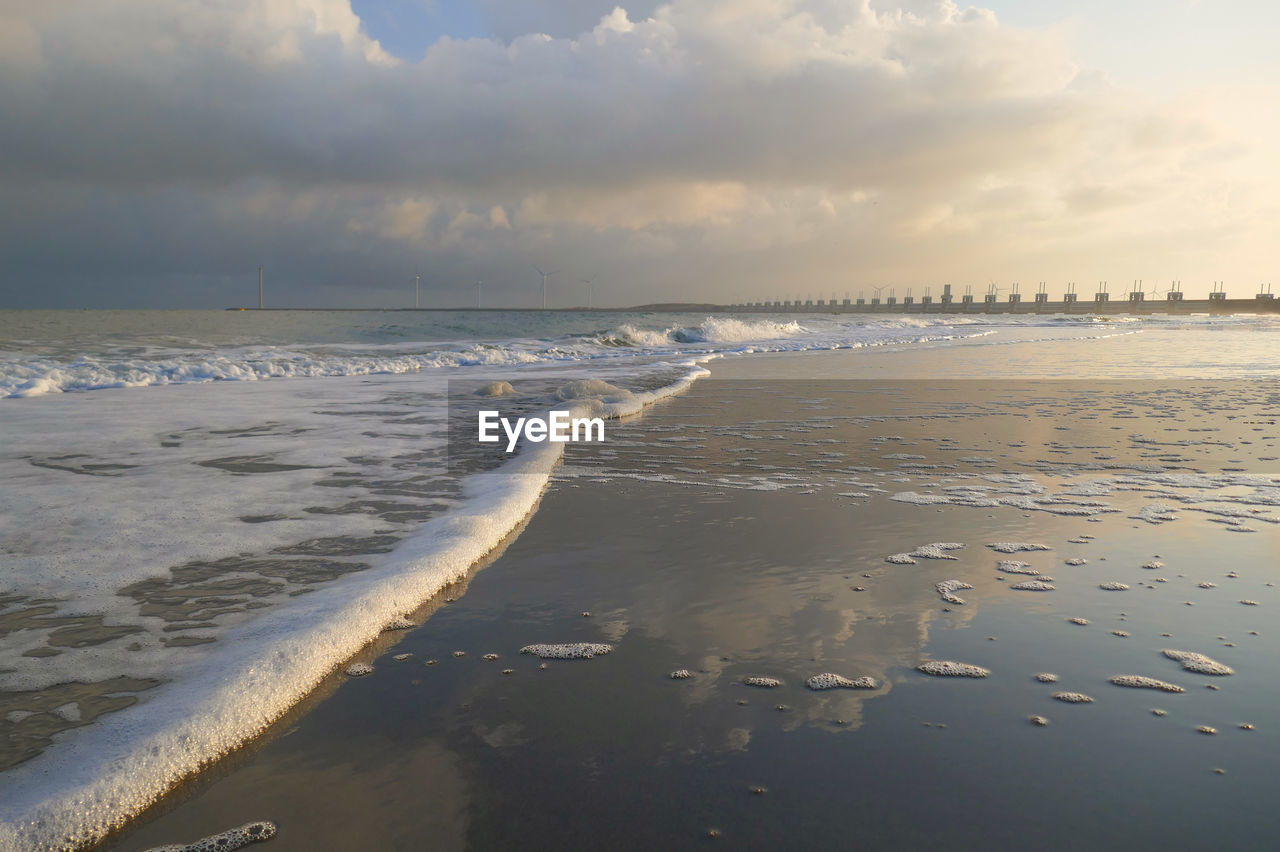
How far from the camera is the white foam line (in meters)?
1.97

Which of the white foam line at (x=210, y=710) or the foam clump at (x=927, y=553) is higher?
the foam clump at (x=927, y=553)

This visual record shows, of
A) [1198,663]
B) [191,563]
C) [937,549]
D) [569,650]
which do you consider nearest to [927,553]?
[937,549]

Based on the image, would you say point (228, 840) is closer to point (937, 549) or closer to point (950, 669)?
point (950, 669)

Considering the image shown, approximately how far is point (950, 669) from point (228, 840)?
2.29m

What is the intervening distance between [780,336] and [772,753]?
37.1 meters

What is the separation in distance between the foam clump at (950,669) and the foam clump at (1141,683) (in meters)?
0.43

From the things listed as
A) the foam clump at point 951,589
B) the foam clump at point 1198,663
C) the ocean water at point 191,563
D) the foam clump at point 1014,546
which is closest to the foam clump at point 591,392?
the ocean water at point 191,563

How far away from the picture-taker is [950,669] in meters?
2.69

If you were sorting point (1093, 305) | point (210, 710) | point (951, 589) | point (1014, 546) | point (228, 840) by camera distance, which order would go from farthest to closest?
point (1093, 305), point (1014, 546), point (951, 589), point (210, 710), point (228, 840)

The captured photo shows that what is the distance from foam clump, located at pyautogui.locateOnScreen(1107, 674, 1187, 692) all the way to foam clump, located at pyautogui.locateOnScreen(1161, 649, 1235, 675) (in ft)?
A: 0.63

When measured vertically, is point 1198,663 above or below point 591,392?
below

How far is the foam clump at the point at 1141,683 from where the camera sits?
2542mm

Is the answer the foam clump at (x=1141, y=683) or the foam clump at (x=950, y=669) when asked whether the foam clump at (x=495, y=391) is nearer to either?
the foam clump at (x=950, y=669)

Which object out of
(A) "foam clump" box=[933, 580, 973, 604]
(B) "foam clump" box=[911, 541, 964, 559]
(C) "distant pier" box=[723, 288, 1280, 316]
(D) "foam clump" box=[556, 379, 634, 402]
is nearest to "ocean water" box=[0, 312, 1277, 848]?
(D) "foam clump" box=[556, 379, 634, 402]
